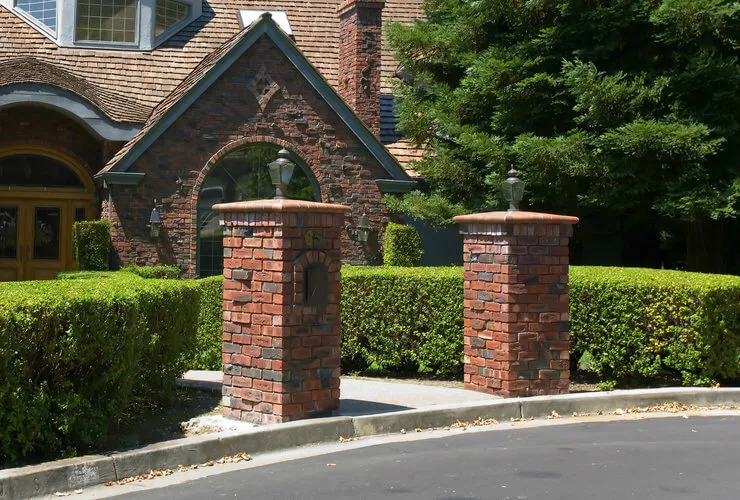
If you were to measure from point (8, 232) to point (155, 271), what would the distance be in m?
4.84

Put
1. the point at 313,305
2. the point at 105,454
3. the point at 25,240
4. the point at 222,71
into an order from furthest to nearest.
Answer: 1. the point at 25,240
2. the point at 222,71
3. the point at 313,305
4. the point at 105,454

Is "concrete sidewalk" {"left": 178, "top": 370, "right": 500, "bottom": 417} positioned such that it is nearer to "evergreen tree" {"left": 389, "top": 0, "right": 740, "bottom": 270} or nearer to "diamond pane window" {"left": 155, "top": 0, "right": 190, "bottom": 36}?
"evergreen tree" {"left": 389, "top": 0, "right": 740, "bottom": 270}

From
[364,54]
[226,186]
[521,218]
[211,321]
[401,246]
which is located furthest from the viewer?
[364,54]

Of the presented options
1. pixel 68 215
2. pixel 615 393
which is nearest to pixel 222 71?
pixel 68 215

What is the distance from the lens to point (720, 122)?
15.5 metres

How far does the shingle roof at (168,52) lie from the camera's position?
2097 cm

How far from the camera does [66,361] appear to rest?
6.82m

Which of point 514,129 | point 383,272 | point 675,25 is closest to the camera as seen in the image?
point 383,272

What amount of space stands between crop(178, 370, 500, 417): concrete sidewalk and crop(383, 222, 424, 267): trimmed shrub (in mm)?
7400

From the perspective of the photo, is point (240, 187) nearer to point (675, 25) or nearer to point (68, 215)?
point (68, 215)

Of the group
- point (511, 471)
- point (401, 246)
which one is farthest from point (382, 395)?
point (401, 246)

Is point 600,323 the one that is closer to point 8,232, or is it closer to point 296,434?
point 296,434

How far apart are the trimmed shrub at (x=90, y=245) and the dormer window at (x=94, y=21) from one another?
5.98m

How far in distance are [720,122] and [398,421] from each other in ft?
31.1
